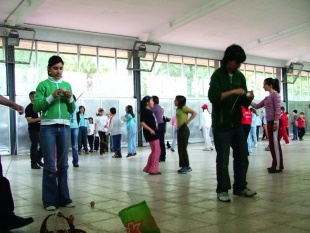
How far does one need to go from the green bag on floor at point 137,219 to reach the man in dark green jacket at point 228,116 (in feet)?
6.03

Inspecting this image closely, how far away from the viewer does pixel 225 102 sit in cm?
453

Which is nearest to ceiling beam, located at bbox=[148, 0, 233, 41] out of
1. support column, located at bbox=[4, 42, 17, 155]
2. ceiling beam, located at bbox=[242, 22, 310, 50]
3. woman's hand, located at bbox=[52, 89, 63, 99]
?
ceiling beam, located at bbox=[242, 22, 310, 50]

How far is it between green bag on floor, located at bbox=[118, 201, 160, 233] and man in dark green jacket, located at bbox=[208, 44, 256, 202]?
6.03ft

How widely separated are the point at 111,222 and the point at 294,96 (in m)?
25.9

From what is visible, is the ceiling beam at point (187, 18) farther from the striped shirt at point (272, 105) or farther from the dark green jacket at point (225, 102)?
the dark green jacket at point (225, 102)

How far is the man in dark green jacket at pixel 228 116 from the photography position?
4512mm

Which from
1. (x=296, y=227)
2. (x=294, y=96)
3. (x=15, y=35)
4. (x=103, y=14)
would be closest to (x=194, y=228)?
(x=296, y=227)

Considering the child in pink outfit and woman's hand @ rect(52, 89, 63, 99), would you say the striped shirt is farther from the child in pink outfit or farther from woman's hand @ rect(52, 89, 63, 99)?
woman's hand @ rect(52, 89, 63, 99)

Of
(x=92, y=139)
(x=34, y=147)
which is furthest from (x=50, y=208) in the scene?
(x=92, y=139)

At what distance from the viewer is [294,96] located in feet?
89.1

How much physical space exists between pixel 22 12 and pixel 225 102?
11679 mm

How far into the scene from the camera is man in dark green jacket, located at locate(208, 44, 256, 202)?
4512mm

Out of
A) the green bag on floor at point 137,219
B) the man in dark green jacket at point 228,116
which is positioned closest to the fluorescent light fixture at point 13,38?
the man in dark green jacket at point 228,116

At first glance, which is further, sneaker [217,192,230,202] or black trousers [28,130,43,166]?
black trousers [28,130,43,166]
